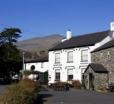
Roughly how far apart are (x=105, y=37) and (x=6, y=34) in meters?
49.6

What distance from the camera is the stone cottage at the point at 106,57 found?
179 ft

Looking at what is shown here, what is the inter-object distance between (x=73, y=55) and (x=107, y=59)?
32.3 feet

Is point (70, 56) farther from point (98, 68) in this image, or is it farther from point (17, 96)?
point (17, 96)

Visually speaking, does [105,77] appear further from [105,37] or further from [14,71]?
[14,71]

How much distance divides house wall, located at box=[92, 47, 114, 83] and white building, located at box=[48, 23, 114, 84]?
10.1ft

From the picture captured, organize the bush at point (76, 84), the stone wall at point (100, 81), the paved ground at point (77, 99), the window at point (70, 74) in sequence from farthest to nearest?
the window at point (70, 74), the bush at point (76, 84), the stone wall at point (100, 81), the paved ground at point (77, 99)

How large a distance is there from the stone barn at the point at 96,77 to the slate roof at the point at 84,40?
597 centimetres

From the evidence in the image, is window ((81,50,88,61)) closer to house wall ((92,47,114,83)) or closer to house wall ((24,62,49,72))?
house wall ((92,47,114,83))

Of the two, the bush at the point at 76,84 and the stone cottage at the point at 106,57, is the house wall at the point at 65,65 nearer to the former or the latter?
the bush at the point at 76,84

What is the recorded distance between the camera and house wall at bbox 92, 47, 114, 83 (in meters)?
54.4

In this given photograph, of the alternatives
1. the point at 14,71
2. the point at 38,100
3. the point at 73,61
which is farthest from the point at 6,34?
the point at 38,100

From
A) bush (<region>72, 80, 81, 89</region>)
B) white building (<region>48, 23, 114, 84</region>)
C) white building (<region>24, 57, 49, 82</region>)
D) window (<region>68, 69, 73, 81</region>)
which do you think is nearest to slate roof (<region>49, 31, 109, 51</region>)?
white building (<region>48, 23, 114, 84</region>)

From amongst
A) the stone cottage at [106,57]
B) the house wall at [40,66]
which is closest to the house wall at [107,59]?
the stone cottage at [106,57]

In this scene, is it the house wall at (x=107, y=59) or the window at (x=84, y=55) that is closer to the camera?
the house wall at (x=107, y=59)
